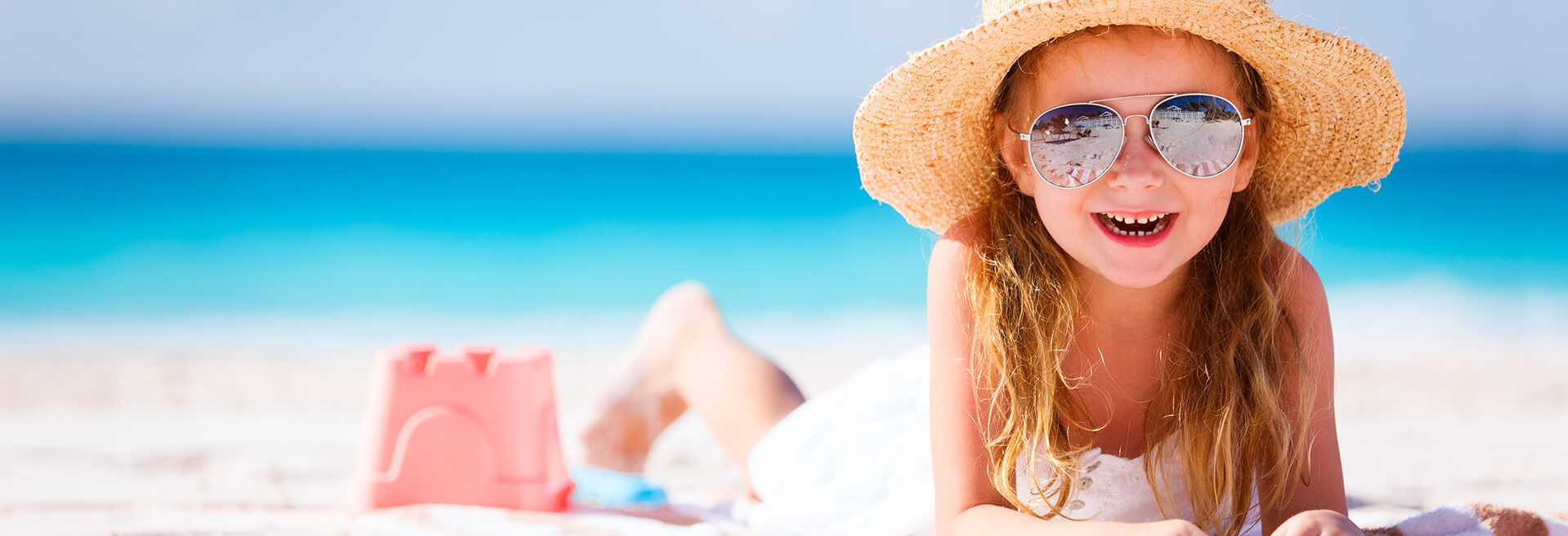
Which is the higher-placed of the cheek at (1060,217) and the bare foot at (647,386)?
the cheek at (1060,217)

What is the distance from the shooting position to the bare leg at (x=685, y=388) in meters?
2.69

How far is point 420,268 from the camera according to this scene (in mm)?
10945

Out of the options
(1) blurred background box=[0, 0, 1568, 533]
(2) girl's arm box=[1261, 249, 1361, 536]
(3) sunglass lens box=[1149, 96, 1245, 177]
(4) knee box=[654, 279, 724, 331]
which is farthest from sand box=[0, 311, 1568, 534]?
(3) sunglass lens box=[1149, 96, 1245, 177]

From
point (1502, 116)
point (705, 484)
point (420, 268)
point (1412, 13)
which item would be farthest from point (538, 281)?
point (1502, 116)

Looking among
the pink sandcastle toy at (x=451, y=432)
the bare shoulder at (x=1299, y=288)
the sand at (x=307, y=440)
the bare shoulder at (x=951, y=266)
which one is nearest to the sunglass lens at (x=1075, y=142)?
the bare shoulder at (x=951, y=266)

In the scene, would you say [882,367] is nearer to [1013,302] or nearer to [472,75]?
[1013,302]

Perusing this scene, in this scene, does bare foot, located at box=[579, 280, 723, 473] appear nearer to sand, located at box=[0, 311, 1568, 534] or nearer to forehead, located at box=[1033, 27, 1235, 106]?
sand, located at box=[0, 311, 1568, 534]

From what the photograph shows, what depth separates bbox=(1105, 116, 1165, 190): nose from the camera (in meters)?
1.55

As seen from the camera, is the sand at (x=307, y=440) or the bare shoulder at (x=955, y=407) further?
the sand at (x=307, y=440)

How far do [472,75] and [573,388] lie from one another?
11.0 m

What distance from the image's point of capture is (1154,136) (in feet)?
5.08

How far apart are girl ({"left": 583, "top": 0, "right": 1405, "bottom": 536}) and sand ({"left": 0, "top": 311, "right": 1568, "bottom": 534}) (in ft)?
2.42

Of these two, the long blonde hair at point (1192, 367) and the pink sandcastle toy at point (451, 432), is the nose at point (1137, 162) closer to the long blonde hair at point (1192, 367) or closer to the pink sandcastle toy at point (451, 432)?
the long blonde hair at point (1192, 367)

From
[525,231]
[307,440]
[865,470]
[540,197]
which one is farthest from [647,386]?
[540,197]
